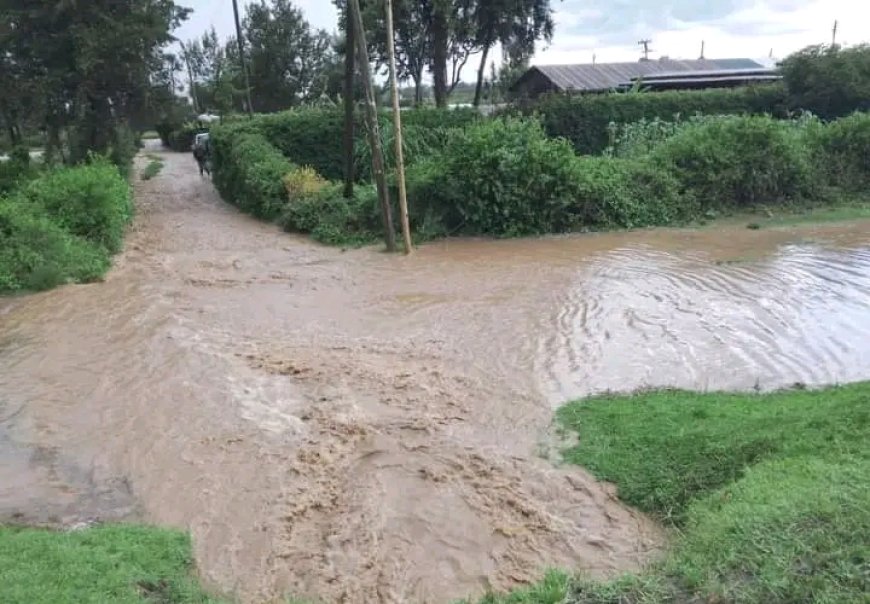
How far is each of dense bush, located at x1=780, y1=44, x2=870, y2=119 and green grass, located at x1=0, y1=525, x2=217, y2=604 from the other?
2530 cm

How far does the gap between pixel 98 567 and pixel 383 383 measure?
357cm

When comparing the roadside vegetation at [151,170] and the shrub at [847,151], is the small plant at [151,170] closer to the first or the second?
the roadside vegetation at [151,170]

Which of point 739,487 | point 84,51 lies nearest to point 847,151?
point 739,487

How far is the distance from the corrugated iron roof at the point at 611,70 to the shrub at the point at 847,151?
14096 mm

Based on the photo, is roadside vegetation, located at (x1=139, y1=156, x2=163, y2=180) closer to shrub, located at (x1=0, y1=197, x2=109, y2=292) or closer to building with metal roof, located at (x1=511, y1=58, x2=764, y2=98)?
building with metal roof, located at (x1=511, y1=58, x2=764, y2=98)

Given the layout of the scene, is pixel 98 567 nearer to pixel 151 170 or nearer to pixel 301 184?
pixel 301 184

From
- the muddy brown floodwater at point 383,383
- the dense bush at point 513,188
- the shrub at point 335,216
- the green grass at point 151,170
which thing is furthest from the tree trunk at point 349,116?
the green grass at point 151,170

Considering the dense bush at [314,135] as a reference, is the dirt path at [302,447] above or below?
below

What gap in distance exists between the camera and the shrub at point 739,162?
1586cm

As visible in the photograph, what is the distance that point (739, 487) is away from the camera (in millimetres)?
4289

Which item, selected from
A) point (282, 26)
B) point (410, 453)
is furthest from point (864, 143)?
point (282, 26)

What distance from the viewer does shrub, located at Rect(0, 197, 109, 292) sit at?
1113cm

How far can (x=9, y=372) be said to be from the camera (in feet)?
26.3

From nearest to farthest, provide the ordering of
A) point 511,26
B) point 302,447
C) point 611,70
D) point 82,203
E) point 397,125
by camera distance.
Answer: point 302,447
point 397,125
point 82,203
point 511,26
point 611,70
